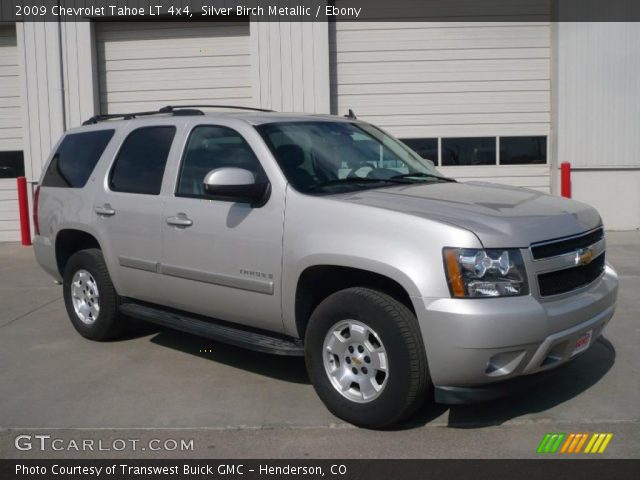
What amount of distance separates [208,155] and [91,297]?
6.36 ft

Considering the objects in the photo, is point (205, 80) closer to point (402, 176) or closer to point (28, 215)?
point (28, 215)

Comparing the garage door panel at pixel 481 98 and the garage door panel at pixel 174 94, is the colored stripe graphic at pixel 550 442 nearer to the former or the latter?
the garage door panel at pixel 481 98

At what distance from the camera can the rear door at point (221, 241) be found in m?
4.64

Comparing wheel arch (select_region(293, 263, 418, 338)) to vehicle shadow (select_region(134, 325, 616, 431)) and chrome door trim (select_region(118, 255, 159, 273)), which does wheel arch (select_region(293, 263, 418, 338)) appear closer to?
vehicle shadow (select_region(134, 325, 616, 431))

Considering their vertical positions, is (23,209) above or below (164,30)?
below

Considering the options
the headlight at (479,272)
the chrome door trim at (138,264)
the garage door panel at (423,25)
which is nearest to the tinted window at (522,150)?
the garage door panel at (423,25)

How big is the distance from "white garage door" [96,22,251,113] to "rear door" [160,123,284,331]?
7.54 meters

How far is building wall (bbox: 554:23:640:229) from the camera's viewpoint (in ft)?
39.1

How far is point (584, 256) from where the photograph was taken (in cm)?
427

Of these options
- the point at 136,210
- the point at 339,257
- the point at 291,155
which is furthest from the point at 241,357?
the point at 339,257

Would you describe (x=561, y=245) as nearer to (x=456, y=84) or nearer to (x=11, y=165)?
(x=456, y=84)

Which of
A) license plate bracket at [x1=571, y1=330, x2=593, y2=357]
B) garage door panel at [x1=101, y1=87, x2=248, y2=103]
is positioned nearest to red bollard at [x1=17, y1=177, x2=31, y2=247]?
garage door panel at [x1=101, y1=87, x2=248, y2=103]

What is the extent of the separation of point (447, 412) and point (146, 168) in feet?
9.69
